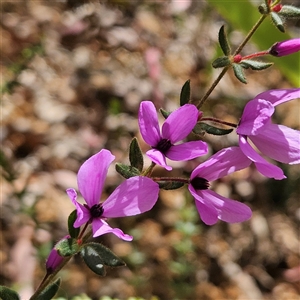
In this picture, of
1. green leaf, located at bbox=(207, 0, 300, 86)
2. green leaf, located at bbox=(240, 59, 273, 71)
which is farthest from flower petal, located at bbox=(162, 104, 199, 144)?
green leaf, located at bbox=(207, 0, 300, 86)

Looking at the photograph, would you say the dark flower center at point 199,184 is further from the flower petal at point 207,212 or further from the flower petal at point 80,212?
the flower petal at point 80,212

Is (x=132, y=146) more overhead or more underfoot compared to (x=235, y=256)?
more overhead

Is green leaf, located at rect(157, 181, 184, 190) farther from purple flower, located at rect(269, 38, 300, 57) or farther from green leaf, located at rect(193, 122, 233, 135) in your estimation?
purple flower, located at rect(269, 38, 300, 57)

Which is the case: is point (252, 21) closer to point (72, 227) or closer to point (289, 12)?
point (289, 12)

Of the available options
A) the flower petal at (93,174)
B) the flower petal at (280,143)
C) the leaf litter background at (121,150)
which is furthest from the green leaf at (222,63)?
the leaf litter background at (121,150)

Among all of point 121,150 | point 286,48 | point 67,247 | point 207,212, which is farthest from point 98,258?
point 121,150

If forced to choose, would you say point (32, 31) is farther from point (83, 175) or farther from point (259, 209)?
point (83, 175)

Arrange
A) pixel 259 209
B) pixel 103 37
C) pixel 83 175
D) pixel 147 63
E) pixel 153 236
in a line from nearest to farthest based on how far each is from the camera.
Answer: pixel 83 175, pixel 153 236, pixel 259 209, pixel 147 63, pixel 103 37


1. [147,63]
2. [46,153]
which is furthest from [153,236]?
[147,63]
